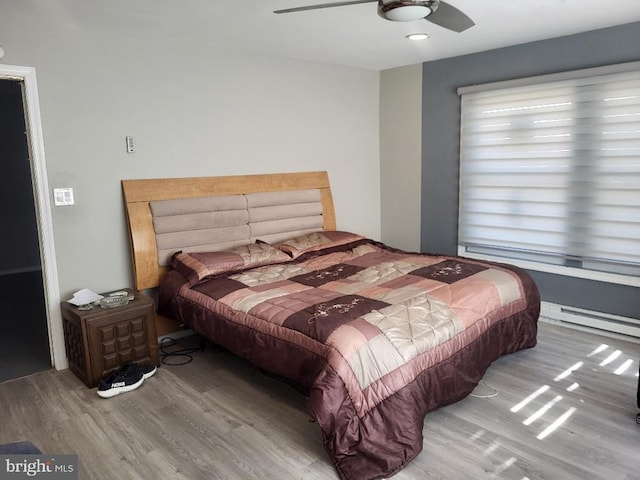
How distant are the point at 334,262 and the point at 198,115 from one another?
1709 millimetres

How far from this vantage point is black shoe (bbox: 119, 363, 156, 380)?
124 inches

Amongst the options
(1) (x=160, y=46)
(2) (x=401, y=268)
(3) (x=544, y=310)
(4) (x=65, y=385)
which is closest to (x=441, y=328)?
(2) (x=401, y=268)

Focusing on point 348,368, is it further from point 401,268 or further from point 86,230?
point 86,230

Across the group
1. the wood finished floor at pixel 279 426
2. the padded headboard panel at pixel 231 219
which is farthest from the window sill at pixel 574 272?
the padded headboard panel at pixel 231 219

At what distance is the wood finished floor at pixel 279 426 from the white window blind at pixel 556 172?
1.00 meters

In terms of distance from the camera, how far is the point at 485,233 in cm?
455

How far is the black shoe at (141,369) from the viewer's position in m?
3.14

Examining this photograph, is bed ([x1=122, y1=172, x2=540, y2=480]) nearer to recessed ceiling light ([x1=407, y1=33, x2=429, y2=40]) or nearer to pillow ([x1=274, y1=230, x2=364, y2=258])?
pillow ([x1=274, y1=230, x2=364, y2=258])

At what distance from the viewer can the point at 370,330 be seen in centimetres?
241

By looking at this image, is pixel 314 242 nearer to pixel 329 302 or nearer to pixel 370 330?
pixel 329 302

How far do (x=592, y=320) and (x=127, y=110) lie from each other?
4132mm

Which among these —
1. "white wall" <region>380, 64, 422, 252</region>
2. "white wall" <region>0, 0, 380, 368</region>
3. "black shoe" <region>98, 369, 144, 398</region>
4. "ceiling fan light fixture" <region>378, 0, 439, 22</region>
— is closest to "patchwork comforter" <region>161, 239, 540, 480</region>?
"black shoe" <region>98, 369, 144, 398</region>

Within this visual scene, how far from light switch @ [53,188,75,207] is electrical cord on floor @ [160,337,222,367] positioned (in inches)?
52.0

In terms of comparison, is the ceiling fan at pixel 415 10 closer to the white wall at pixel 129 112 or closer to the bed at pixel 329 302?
the bed at pixel 329 302
